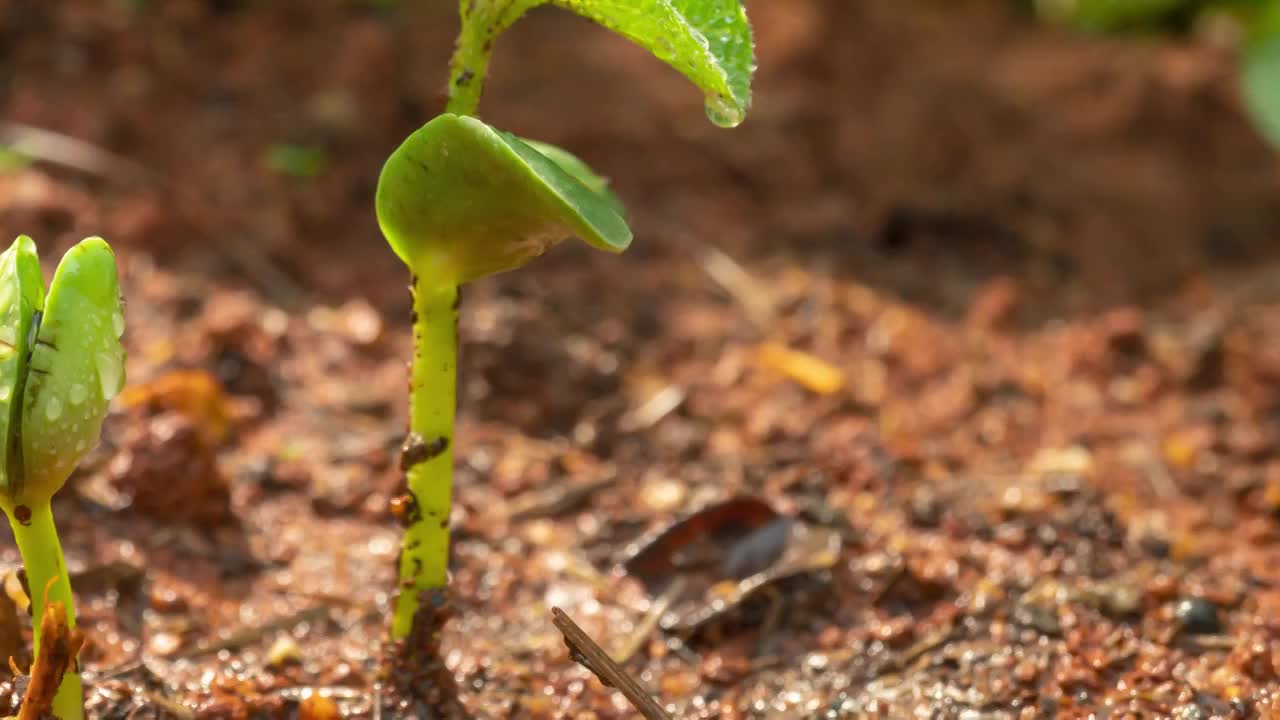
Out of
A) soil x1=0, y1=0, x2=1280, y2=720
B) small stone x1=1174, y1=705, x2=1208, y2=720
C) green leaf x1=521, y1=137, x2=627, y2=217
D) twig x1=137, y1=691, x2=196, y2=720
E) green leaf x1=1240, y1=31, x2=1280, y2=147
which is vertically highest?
green leaf x1=521, y1=137, x2=627, y2=217

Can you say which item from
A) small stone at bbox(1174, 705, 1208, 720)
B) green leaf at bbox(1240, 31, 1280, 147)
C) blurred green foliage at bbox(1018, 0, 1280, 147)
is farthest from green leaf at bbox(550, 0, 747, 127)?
blurred green foliage at bbox(1018, 0, 1280, 147)

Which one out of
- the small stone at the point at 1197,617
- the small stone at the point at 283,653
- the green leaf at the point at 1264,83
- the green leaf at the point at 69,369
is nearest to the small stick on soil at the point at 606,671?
the small stone at the point at 283,653

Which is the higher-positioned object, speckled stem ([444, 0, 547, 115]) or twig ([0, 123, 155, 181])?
speckled stem ([444, 0, 547, 115])

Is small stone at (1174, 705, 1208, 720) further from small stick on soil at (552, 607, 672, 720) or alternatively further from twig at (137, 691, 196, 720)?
twig at (137, 691, 196, 720)

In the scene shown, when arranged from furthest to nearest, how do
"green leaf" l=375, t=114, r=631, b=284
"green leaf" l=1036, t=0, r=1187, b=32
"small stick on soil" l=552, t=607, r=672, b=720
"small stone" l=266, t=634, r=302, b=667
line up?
"green leaf" l=1036, t=0, r=1187, b=32 < "small stone" l=266, t=634, r=302, b=667 < "small stick on soil" l=552, t=607, r=672, b=720 < "green leaf" l=375, t=114, r=631, b=284

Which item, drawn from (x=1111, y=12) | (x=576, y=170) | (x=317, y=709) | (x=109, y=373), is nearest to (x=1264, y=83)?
(x=1111, y=12)

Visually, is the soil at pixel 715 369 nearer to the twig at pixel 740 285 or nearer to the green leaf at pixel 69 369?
the twig at pixel 740 285

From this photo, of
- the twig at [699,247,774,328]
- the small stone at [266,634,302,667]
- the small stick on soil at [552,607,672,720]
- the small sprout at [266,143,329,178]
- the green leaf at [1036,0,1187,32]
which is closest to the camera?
the small stick on soil at [552,607,672,720]
